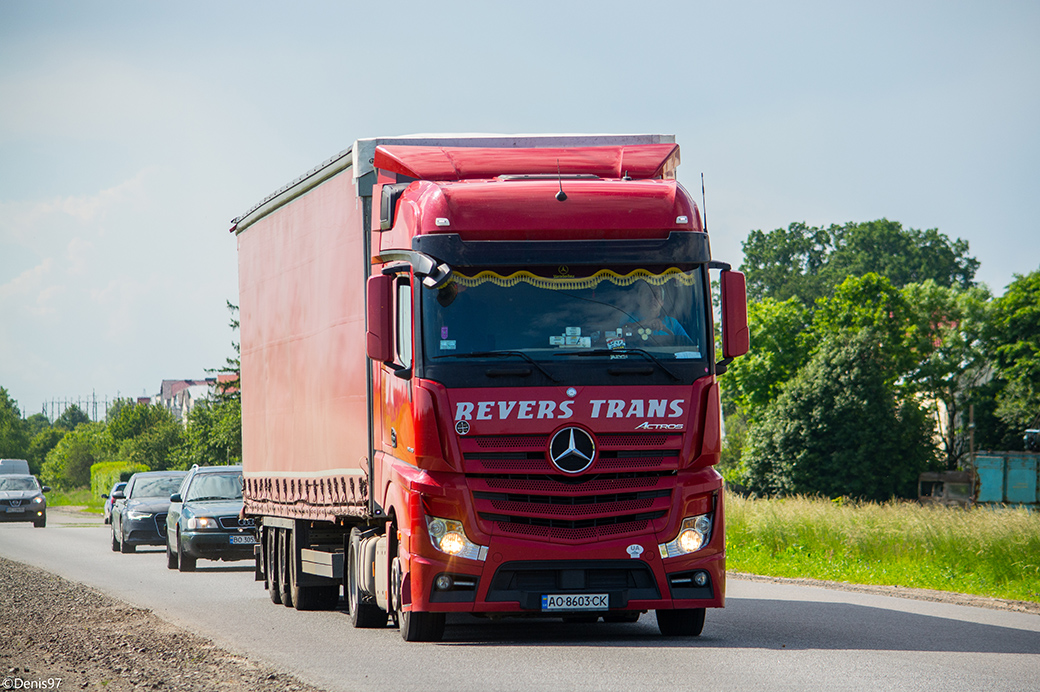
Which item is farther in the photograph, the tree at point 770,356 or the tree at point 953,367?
the tree at point 770,356

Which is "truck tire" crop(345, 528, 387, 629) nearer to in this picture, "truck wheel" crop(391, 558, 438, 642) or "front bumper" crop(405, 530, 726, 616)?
"truck wheel" crop(391, 558, 438, 642)

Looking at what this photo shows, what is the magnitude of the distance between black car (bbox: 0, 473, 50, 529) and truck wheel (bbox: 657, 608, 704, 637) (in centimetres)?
3525

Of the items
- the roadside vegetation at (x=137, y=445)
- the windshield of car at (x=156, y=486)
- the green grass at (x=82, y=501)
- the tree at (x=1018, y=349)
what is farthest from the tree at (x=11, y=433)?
the windshield of car at (x=156, y=486)

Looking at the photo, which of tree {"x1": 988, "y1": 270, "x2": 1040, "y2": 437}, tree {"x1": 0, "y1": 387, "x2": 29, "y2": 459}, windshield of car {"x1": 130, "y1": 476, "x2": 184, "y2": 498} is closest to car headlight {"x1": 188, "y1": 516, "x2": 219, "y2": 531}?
windshield of car {"x1": 130, "y1": 476, "x2": 184, "y2": 498}

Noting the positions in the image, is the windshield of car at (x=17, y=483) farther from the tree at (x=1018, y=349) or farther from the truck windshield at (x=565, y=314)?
the tree at (x=1018, y=349)

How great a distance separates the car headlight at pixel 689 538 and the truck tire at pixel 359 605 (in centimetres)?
315

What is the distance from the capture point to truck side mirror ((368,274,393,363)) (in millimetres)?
10328

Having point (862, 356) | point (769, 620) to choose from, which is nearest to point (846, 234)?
point (862, 356)

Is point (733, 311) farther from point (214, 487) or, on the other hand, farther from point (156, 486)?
point (156, 486)

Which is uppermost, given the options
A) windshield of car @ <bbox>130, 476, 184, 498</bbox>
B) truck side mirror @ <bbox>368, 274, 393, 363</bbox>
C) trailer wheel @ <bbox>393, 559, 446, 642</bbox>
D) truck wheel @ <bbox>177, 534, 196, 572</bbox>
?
truck side mirror @ <bbox>368, 274, 393, 363</bbox>

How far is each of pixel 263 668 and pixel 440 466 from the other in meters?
1.95

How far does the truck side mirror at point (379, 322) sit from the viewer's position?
10.3m

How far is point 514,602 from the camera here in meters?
10.1

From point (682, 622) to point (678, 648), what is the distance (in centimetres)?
80
